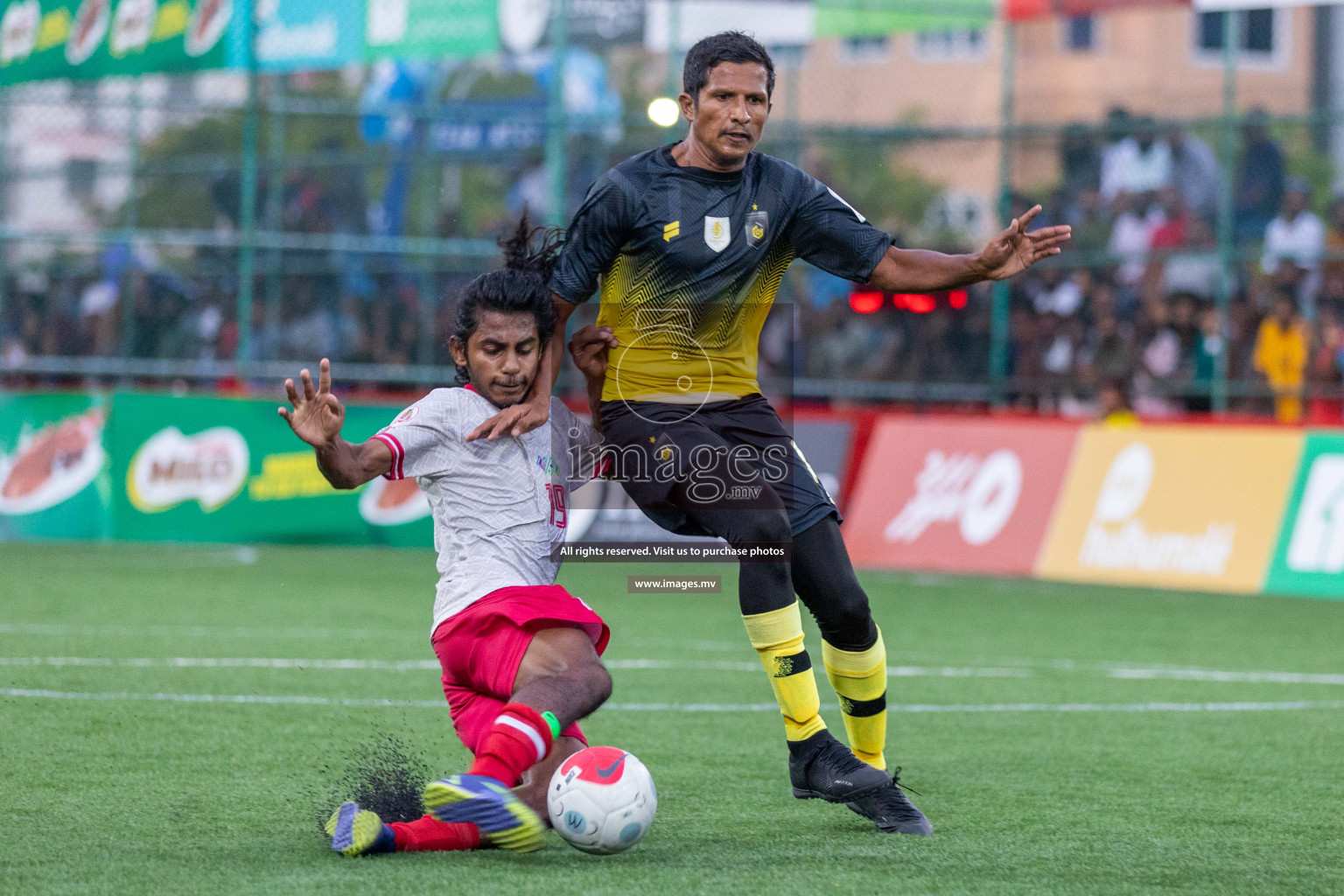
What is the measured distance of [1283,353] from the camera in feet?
47.7

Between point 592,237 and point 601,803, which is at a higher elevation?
point 592,237

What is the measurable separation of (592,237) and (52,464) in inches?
401

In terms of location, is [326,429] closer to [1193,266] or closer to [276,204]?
[1193,266]

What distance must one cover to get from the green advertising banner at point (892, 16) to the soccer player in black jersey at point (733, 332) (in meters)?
12.1

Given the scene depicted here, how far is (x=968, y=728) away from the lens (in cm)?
672

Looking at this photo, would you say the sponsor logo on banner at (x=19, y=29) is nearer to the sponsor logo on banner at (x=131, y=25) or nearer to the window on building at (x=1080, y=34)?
the sponsor logo on banner at (x=131, y=25)

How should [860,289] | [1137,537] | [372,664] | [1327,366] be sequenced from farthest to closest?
[1327,366]
[860,289]
[1137,537]
[372,664]

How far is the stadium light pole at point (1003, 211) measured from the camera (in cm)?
1599

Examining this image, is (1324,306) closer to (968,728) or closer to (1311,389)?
(1311,389)

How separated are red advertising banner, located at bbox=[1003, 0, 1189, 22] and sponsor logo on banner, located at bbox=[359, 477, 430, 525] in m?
6.55

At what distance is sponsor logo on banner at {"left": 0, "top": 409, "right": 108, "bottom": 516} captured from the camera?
1402cm

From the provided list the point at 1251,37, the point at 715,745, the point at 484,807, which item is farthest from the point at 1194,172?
the point at 484,807

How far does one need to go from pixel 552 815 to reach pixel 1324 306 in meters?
11.6

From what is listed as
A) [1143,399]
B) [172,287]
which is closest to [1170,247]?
[1143,399]
